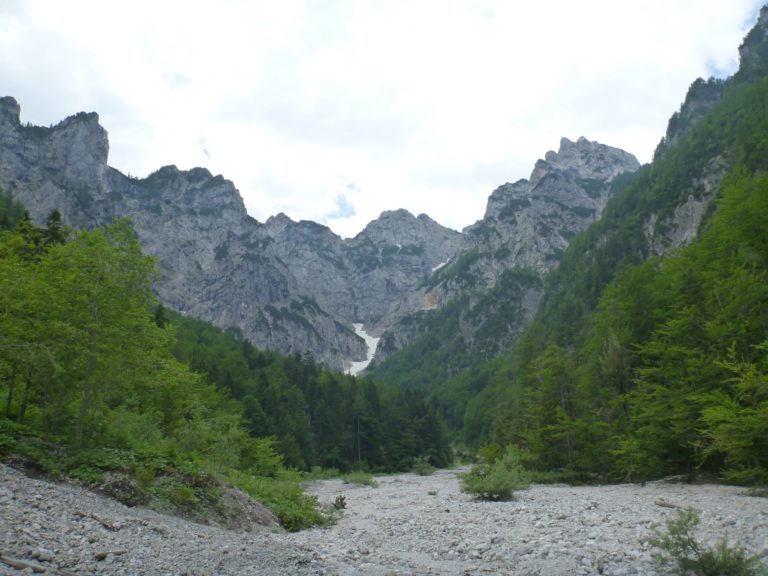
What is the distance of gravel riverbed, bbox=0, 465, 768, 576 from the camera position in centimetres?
931

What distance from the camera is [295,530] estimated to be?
1780 cm

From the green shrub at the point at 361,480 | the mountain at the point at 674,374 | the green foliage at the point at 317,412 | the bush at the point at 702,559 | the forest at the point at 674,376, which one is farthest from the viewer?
the green foliage at the point at 317,412

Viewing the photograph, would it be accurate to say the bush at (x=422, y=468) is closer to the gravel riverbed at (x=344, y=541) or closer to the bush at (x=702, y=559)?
the gravel riverbed at (x=344, y=541)

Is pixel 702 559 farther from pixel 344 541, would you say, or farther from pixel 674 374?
pixel 674 374

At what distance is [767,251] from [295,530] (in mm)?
26629

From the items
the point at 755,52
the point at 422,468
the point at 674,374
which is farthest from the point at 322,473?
the point at 755,52

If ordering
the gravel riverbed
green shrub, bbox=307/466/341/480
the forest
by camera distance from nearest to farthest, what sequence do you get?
the gravel riverbed
the forest
green shrub, bbox=307/466/341/480

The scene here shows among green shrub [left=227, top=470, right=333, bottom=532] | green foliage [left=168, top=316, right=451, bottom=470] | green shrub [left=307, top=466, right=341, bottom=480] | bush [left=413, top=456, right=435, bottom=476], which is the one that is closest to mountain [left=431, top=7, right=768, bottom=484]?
green shrub [left=227, top=470, right=333, bottom=532]

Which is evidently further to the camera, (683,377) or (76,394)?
(683,377)

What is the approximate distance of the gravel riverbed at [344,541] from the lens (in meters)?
9.31

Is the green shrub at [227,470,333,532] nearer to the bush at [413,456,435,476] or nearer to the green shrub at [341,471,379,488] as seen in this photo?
the green shrub at [341,471,379,488]

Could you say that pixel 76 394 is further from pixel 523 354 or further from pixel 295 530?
pixel 523 354

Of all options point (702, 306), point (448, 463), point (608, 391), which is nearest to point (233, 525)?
point (702, 306)

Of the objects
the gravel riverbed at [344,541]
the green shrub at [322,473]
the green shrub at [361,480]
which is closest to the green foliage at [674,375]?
the gravel riverbed at [344,541]
